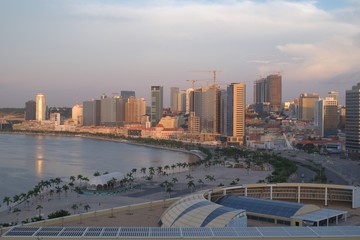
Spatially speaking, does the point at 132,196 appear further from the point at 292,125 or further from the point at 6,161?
the point at 292,125

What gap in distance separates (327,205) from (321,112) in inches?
1316

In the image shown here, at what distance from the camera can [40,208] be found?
11367 millimetres

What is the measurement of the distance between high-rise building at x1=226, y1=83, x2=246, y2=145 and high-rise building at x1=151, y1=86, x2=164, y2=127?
2155 centimetres

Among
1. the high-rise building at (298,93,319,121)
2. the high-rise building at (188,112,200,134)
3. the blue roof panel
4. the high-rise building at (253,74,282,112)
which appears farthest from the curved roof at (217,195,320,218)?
the high-rise building at (253,74,282,112)

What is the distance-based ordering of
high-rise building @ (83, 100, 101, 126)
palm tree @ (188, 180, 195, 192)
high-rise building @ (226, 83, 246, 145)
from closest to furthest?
palm tree @ (188, 180, 195, 192), high-rise building @ (226, 83, 246, 145), high-rise building @ (83, 100, 101, 126)

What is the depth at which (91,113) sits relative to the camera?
2630 inches

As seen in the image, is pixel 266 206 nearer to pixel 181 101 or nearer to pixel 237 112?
pixel 237 112

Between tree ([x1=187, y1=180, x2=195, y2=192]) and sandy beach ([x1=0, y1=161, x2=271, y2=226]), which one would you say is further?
tree ([x1=187, y1=180, x2=195, y2=192])

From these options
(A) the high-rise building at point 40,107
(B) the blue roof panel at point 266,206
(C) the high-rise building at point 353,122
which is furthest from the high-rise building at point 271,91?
(B) the blue roof panel at point 266,206

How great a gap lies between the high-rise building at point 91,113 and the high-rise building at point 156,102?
10023mm

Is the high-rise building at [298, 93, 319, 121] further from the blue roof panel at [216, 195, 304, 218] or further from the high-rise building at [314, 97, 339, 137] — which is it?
the blue roof panel at [216, 195, 304, 218]

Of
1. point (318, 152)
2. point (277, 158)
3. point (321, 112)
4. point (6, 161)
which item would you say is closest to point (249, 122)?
point (321, 112)

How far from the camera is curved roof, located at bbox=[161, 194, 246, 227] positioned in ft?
22.4

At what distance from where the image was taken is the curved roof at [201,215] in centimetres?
681
